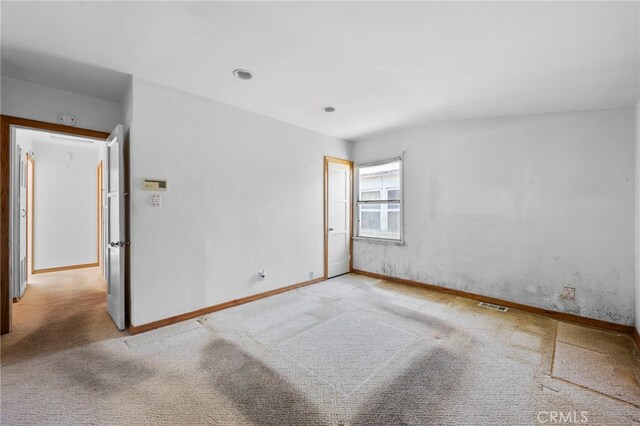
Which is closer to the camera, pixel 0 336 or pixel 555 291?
pixel 0 336

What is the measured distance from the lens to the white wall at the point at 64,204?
17.6 feet

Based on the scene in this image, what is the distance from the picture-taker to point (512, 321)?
3.11 metres

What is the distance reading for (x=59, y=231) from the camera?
5543 millimetres

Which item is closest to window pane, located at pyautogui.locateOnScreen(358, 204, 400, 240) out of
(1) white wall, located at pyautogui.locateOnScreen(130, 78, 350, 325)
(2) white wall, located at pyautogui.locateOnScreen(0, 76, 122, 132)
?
(1) white wall, located at pyautogui.locateOnScreen(130, 78, 350, 325)

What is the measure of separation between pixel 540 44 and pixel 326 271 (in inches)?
155

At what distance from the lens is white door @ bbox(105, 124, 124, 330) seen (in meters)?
2.82

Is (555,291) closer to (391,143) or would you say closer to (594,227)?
(594,227)

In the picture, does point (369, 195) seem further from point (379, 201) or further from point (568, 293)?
point (568, 293)

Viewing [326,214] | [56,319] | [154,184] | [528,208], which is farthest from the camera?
[326,214]

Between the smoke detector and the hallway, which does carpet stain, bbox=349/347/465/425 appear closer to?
the hallway

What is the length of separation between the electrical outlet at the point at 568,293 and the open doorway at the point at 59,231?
16.4ft

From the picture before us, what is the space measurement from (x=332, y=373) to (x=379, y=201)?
3.36 metres

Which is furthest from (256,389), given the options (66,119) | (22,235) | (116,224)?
(22,235)

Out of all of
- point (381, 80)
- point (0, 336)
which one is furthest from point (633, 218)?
point (0, 336)
